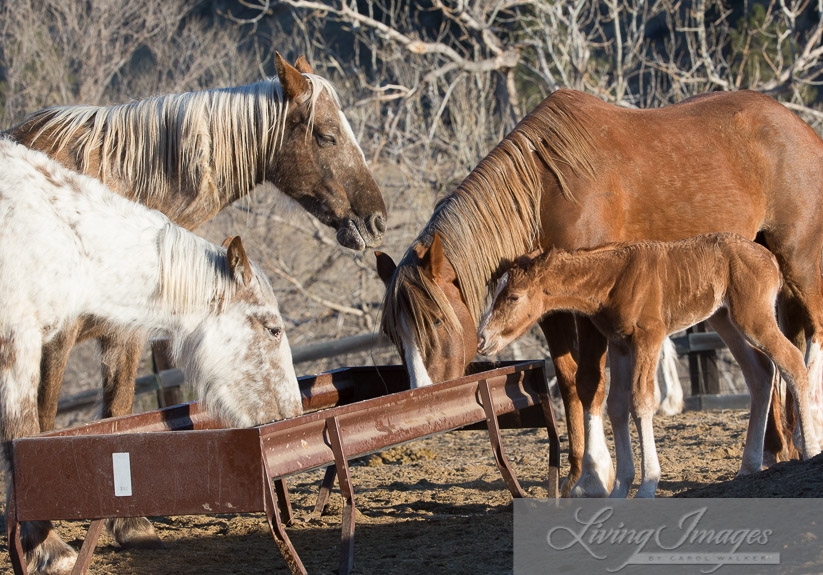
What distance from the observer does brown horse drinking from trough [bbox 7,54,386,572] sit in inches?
178

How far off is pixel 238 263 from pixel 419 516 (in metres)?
1.80

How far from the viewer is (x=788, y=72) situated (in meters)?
10.6

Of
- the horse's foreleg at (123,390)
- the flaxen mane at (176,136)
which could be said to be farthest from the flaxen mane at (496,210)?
the horse's foreleg at (123,390)

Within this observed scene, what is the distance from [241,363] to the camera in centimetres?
394

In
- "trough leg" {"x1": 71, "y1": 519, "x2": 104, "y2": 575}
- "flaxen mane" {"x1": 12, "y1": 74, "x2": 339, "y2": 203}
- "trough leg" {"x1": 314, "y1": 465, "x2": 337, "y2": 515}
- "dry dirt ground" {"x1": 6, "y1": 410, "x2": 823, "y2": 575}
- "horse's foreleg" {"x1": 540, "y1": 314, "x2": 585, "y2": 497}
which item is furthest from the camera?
"trough leg" {"x1": 314, "y1": 465, "x2": 337, "y2": 515}

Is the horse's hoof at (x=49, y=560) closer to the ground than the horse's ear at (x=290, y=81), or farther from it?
Result: closer to the ground

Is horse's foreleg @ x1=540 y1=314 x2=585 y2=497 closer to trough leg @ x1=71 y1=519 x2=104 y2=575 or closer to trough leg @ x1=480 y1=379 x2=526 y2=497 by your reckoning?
trough leg @ x1=480 y1=379 x2=526 y2=497

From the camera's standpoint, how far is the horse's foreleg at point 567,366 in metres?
4.68

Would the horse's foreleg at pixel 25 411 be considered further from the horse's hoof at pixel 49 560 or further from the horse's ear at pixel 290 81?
the horse's ear at pixel 290 81

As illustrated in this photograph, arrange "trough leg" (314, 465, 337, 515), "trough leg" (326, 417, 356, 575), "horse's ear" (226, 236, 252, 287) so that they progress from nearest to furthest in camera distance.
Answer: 1. "trough leg" (326, 417, 356, 575)
2. "horse's ear" (226, 236, 252, 287)
3. "trough leg" (314, 465, 337, 515)

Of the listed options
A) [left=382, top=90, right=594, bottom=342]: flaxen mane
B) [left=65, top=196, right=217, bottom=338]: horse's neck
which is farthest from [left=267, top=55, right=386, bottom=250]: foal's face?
[left=65, top=196, right=217, bottom=338]: horse's neck

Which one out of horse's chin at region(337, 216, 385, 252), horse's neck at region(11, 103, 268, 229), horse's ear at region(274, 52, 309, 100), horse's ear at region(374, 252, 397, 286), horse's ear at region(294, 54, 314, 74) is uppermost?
horse's ear at region(294, 54, 314, 74)

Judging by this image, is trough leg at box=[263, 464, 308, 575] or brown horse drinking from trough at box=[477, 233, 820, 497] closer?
trough leg at box=[263, 464, 308, 575]

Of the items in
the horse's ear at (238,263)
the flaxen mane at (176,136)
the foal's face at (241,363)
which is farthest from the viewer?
the flaxen mane at (176,136)
